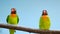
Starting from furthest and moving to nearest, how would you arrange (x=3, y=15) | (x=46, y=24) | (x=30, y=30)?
(x=3, y=15) < (x=46, y=24) < (x=30, y=30)

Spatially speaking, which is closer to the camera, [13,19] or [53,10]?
[13,19]

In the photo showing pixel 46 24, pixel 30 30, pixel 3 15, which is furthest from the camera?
pixel 3 15

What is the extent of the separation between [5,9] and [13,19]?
31.1 inches

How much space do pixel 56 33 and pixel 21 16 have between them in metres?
1.15

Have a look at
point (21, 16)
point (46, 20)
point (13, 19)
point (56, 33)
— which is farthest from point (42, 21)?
point (21, 16)

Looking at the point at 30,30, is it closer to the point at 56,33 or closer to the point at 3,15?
the point at 56,33

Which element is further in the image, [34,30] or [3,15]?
[3,15]

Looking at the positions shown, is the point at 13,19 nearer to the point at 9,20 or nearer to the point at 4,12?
the point at 9,20

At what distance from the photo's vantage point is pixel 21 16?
5.23ft

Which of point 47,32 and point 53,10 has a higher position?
point 53,10

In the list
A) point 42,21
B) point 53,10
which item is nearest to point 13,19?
point 42,21

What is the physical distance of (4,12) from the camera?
1571 mm

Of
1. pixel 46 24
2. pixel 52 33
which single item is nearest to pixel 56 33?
pixel 52 33

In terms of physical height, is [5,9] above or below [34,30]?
above
